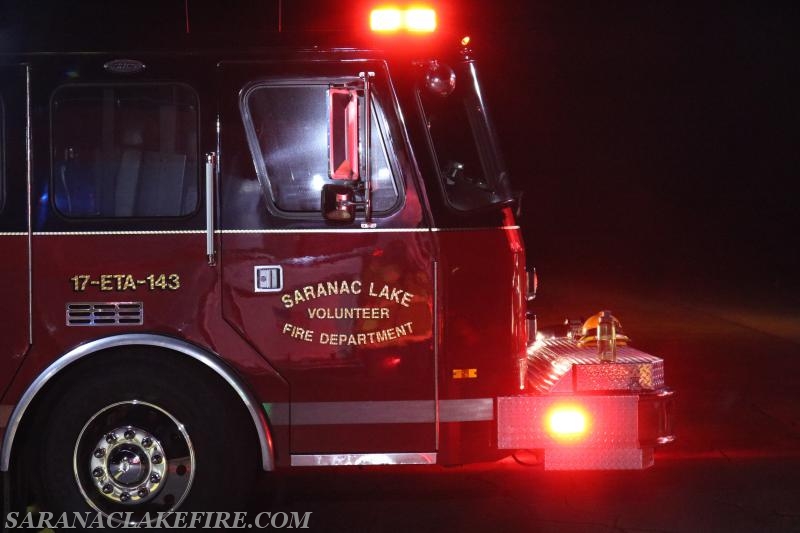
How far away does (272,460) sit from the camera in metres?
5.57

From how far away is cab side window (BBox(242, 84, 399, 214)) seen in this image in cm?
561

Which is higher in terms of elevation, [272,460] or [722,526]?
[272,460]

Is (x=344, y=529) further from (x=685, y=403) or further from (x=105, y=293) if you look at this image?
(x=685, y=403)

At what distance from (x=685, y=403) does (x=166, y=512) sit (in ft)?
20.1

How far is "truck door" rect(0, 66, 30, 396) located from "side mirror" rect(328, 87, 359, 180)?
5.11 feet

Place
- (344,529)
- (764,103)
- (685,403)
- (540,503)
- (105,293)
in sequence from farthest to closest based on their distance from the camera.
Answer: (764,103) → (685,403) → (540,503) → (344,529) → (105,293)

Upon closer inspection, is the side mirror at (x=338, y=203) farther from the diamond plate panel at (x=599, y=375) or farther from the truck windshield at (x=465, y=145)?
the diamond plate panel at (x=599, y=375)

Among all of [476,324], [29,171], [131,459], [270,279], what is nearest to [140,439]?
[131,459]

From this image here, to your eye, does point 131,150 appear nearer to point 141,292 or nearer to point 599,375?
point 141,292

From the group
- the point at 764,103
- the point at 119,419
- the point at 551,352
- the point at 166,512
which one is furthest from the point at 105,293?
the point at 764,103

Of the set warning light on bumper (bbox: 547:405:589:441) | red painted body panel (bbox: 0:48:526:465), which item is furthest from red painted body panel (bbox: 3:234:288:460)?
warning light on bumper (bbox: 547:405:589:441)

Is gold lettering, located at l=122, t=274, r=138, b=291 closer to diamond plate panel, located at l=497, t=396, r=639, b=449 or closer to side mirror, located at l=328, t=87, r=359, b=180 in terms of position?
side mirror, located at l=328, t=87, r=359, b=180

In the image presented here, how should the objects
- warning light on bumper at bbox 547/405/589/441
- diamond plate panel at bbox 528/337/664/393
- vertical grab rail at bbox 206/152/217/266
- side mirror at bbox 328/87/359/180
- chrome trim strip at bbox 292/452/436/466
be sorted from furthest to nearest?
diamond plate panel at bbox 528/337/664/393 < warning light on bumper at bbox 547/405/589/441 < chrome trim strip at bbox 292/452/436/466 < vertical grab rail at bbox 206/152/217/266 < side mirror at bbox 328/87/359/180

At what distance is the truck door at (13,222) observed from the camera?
5516 millimetres
